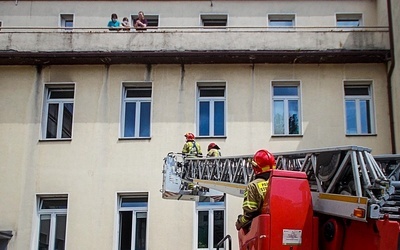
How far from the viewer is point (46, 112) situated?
1426 centimetres

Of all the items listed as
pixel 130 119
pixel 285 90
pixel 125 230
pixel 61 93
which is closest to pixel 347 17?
pixel 285 90

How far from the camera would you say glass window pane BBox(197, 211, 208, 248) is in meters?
13.2

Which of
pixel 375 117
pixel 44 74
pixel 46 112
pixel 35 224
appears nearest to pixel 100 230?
pixel 35 224

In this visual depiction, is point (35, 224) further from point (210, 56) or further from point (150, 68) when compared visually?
point (210, 56)

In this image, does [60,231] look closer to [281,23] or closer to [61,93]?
[61,93]

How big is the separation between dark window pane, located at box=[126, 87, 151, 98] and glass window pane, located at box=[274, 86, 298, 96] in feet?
11.1

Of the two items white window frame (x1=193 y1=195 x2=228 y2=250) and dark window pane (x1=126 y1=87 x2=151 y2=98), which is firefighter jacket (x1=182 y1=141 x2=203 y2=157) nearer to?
white window frame (x1=193 y1=195 x2=228 y2=250)

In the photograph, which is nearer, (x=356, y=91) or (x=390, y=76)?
(x=390, y=76)

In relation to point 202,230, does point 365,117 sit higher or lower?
higher

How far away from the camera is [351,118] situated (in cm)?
1407

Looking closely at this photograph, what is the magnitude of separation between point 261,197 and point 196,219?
8446 mm

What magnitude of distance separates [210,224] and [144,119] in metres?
3.23

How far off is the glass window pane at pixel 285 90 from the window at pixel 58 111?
5424 millimetres

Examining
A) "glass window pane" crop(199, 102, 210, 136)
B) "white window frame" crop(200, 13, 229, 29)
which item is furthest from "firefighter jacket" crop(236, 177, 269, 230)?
"white window frame" crop(200, 13, 229, 29)
